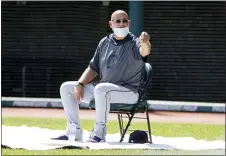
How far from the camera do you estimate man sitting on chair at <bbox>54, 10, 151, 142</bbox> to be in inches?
360

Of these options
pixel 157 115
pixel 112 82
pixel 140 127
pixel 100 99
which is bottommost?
pixel 157 115

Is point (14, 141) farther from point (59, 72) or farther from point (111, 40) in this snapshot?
point (59, 72)

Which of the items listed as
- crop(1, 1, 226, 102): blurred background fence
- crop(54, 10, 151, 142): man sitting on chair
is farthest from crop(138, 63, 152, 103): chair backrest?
crop(1, 1, 226, 102): blurred background fence

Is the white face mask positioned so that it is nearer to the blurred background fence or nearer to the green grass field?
the green grass field

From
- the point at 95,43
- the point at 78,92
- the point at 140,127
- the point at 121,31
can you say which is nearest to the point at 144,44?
the point at 121,31

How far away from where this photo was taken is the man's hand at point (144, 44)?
29.5 feet

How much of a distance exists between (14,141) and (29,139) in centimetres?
30

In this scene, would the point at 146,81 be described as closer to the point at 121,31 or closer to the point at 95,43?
the point at 121,31

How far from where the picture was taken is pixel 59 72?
19359mm

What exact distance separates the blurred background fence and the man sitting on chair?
32.0ft

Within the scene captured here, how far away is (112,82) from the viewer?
936 centimetres

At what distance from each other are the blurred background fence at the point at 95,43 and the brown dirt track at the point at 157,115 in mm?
2683

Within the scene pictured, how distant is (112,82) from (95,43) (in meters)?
9.91

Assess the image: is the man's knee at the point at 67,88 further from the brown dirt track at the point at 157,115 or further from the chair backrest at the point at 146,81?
the brown dirt track at the point at 157,115
